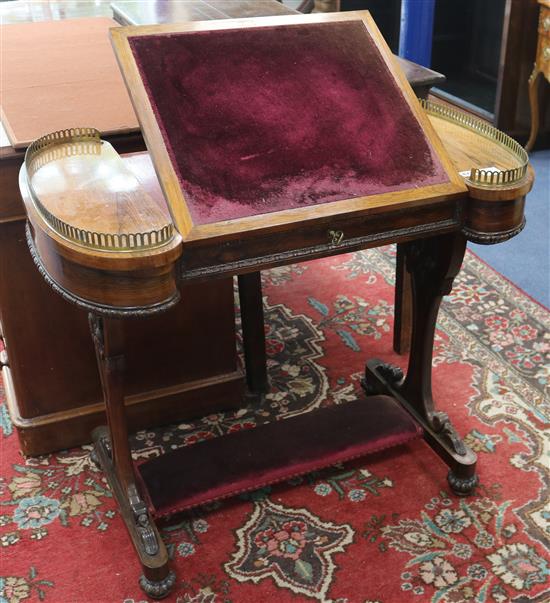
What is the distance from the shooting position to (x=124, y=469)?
7.40 feet

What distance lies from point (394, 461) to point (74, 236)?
1.46m

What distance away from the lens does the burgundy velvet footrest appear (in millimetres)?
2379

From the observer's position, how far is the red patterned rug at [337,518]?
2230mm

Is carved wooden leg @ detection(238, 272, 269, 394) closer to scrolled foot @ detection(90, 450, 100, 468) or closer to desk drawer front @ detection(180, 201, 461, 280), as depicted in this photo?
scrolled foot @ detection(90, 450, 100, 468)

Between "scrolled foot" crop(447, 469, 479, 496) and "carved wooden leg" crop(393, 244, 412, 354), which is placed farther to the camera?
"carved wooden leg" crop(393, 244, 412, 354)

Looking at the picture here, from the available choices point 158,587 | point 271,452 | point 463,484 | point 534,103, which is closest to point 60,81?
point 271,452

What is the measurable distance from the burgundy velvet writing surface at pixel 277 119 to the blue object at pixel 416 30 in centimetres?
261

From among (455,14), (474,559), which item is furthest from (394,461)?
(455,14)

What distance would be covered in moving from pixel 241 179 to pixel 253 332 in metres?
1.15

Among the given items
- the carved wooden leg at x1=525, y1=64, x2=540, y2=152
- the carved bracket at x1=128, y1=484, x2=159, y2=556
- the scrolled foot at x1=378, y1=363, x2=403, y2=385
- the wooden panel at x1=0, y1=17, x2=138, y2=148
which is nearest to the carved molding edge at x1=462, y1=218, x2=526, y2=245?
the scrolled foot at x1=378, y1=363, x2=403, y2=385

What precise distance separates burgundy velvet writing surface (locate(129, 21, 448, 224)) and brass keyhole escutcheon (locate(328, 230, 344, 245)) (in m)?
0.08

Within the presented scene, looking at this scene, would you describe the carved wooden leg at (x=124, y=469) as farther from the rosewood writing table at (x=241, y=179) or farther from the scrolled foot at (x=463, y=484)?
the scrolled foot at (x=463, y=484)

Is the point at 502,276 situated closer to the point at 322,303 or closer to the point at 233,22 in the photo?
the point at 322,303

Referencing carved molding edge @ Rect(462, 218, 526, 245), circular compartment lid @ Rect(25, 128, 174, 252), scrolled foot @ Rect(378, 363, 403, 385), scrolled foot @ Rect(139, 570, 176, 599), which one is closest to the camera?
circular compartment lid @ Rect(25, 128, 174, 252)
